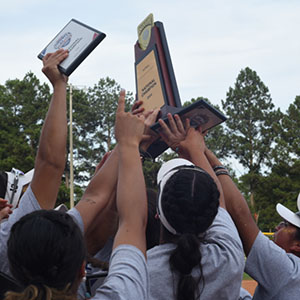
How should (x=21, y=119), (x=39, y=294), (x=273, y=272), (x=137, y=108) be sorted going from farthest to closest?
(x=21, y=119) < (x=137, y=108) < (x=273, y=272) < (x=39, y=294)

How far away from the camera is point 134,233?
2.17 m

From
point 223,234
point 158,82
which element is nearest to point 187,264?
point 223,234

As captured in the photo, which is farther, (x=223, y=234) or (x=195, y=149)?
(x=195, y=149)

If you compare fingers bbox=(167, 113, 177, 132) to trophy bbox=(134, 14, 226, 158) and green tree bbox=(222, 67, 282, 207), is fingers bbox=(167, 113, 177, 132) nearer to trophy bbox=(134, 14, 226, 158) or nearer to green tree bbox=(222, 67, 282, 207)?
trophy bbox=(134, 14, 226, 158)

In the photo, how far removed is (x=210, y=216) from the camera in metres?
2.36

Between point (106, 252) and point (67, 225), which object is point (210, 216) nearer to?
point (67, 225)

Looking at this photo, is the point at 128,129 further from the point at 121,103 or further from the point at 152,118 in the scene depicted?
the point at 152,118

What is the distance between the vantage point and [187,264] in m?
2.32

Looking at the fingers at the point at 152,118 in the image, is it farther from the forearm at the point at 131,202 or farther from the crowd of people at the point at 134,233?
the forearm at the point at 131,202

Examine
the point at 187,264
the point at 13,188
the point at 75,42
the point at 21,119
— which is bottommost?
the point at 187,264

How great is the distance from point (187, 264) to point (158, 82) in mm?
1248

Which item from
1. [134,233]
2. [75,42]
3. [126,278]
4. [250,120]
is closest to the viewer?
[126,278]

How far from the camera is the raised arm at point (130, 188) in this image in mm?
2176

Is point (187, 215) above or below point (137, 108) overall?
below
